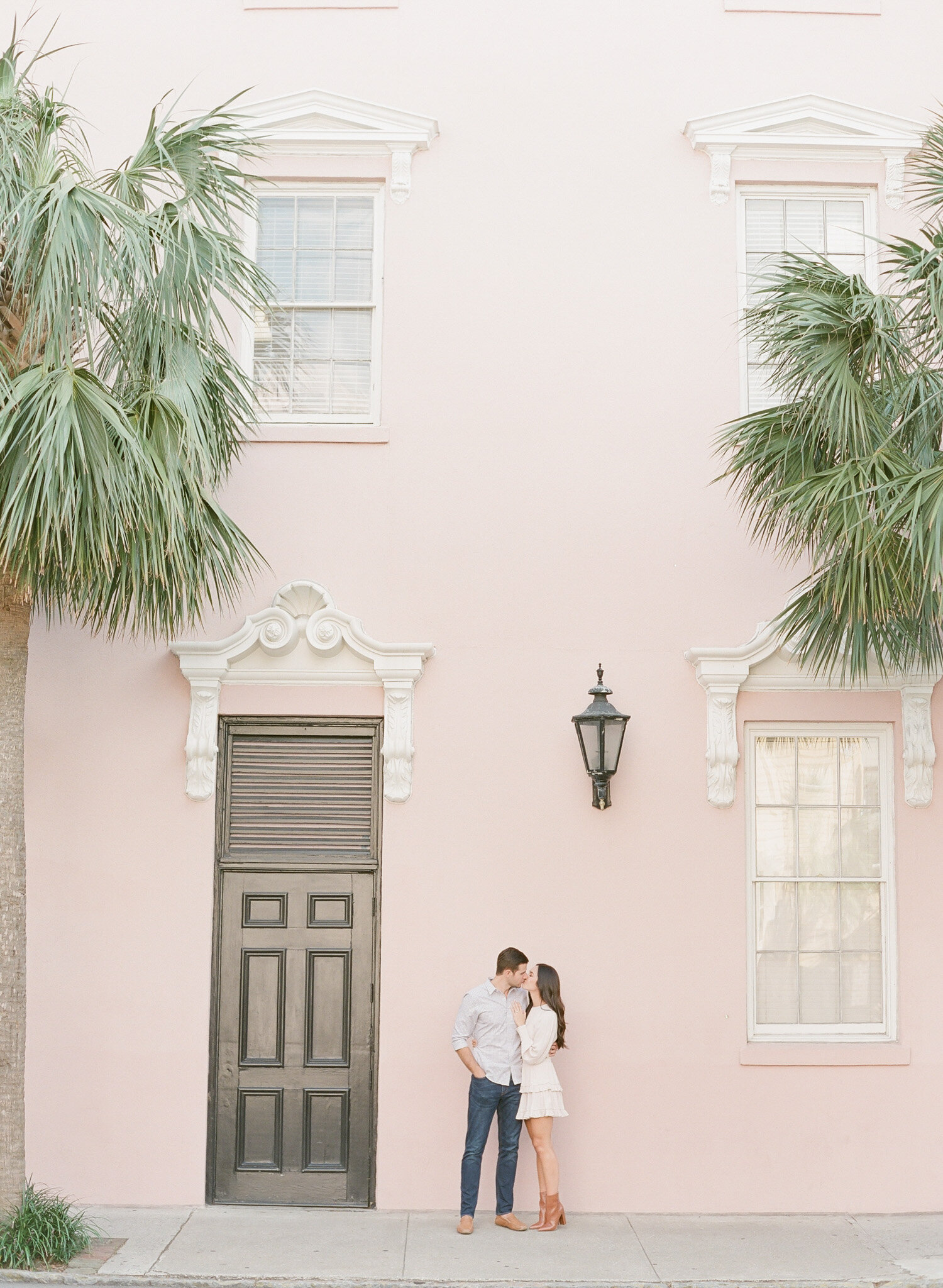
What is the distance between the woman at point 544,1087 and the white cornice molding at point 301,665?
159cm

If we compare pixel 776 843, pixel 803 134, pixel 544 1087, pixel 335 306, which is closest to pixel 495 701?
pixel 776 843

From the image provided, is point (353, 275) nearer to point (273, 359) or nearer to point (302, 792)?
point (273, 359)

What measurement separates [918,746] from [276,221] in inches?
223

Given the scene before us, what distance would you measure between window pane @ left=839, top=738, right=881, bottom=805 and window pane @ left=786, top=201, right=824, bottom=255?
136 inches

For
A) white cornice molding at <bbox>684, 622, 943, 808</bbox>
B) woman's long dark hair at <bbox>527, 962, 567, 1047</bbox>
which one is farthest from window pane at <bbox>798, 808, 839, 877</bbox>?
woman's long dark hair at <bbox>527, 962, 567, 1047</bbox>

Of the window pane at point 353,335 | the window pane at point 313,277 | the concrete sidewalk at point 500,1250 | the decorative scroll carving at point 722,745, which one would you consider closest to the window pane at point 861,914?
the decorative scroll carving at point 722,745

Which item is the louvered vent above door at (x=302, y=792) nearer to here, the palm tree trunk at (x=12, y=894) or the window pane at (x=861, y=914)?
the palm tree trunk at (x=12, y=894)

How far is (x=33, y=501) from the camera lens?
6.17 m

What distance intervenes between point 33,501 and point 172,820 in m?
2.80

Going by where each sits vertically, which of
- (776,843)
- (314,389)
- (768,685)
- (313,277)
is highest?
(313,277)

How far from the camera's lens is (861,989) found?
8.30 m

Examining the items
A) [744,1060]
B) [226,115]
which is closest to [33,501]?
[226,115]

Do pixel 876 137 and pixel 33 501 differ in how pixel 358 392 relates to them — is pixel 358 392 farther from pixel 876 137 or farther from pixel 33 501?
pixel 876 137

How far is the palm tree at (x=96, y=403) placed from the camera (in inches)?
252
